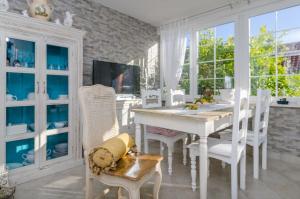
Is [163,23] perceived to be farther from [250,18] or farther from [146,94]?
[146,94]

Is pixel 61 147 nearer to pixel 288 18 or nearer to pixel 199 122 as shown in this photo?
pixel 199 122

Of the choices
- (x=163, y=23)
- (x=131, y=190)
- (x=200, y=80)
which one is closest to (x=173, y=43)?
(x=163, y=23)

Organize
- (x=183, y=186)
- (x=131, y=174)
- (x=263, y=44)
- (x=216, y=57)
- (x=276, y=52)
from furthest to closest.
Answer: (x=216, y=57)
(x=263, y=44)
(x=276, y=52)
(x=183, y=186)
(x=131, y=174)

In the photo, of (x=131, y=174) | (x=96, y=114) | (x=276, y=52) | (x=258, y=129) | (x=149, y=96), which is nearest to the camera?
(x=131, y=174)

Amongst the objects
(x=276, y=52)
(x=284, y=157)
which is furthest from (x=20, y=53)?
(x=284, y=157)

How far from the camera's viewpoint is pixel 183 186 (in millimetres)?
2090

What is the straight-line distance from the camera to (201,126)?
5.47ft

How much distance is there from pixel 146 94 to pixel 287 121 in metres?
2.08

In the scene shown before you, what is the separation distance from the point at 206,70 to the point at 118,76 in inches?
67.4

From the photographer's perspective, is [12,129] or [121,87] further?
[121,87]

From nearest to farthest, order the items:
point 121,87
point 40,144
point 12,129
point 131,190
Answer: point 131,190 < point 12,129 < point 40,144 < point 121,87

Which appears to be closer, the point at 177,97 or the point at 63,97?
the point at 63,97

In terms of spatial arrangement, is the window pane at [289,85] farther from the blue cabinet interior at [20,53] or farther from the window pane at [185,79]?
the blue cabinet interior at [20,53]

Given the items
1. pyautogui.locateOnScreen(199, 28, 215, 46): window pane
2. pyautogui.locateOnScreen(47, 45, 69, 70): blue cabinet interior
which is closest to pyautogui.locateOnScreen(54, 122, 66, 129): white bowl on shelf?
pyautogui.locateOnScreen(47, 45, 69, 70): blue cabinet interior
